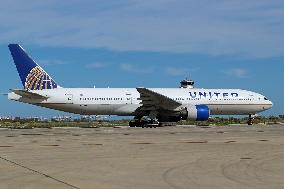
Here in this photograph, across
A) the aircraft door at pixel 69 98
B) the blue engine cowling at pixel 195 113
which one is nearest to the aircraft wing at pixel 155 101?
the blue engine cowling at pixel 195 113

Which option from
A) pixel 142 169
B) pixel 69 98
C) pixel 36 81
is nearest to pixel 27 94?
pixel 36 81

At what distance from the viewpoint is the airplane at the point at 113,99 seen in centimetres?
4547

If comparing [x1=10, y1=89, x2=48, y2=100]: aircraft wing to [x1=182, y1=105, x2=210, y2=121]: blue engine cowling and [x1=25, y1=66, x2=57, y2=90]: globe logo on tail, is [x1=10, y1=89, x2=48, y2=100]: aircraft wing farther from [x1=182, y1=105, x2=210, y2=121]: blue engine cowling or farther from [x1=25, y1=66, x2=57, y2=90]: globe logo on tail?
[x1=182, y1=105, x2=210, y2=121]: blue engine cowling

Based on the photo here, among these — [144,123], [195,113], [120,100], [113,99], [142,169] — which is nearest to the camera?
[142,169]

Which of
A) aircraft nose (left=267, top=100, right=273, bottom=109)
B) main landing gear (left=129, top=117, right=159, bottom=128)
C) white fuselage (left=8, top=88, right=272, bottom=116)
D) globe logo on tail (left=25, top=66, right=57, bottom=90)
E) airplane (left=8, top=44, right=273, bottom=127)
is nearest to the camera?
airplane (left=8, top=44, right=273, bottom=127)

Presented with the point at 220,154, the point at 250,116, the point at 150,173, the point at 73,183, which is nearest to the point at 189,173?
the point at 150,173

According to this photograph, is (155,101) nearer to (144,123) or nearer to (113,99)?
(144,123)

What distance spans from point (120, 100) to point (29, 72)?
951cm

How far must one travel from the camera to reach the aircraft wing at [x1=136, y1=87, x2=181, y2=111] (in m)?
44.8

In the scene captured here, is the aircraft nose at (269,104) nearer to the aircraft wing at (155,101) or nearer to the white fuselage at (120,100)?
the white fuselage at (120,100)

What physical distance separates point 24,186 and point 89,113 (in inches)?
1499

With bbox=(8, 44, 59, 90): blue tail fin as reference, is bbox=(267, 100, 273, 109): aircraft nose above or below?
below

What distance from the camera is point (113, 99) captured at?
47.4 metres

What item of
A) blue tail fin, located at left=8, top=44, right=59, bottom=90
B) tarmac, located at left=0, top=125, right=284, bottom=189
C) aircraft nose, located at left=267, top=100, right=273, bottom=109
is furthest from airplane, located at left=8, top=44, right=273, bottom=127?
tarmac, located at left=0, top=125, right=284, bottom=189
